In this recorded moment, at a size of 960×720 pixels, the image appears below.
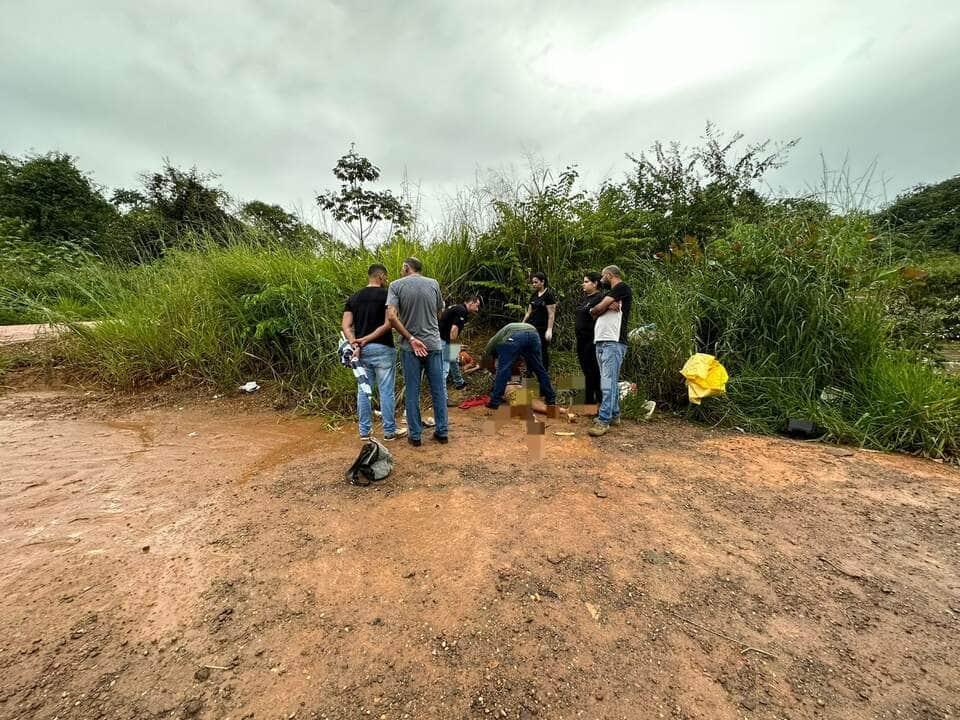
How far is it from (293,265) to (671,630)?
562cm

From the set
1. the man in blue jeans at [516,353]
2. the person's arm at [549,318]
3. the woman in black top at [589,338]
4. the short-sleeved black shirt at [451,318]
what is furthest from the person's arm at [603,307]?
the short-sleeved black shirt at [451,318]

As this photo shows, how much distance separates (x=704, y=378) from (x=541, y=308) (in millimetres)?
2050

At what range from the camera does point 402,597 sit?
1811 mm

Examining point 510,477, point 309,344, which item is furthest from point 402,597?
point 309,344

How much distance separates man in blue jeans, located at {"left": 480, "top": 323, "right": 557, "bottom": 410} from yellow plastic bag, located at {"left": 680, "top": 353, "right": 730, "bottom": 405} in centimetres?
153

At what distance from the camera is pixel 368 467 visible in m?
2.87

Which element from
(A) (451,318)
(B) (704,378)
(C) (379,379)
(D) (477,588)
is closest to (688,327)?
(B) (704,378)

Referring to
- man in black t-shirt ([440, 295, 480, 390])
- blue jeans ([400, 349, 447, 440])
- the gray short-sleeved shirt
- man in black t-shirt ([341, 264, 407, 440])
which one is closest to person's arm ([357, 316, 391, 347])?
man in black t-shirt ([341, 264, 407, 440])

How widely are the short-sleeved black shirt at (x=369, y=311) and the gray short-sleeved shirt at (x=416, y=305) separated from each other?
130mm

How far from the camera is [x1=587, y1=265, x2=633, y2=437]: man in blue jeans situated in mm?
3941

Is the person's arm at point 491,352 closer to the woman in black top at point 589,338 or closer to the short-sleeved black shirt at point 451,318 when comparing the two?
the short-sleeved black shirt at point 451,318

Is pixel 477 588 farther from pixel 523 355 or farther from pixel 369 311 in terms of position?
pixel 523 355

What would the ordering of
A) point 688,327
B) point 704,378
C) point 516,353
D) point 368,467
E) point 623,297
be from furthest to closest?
point 688,327
point 516,353
point 704,378
point 623,297
point 368,467

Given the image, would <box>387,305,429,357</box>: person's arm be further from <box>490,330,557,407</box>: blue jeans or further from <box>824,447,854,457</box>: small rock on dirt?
<box>824,447,854,457</box>: small rock on dirt
